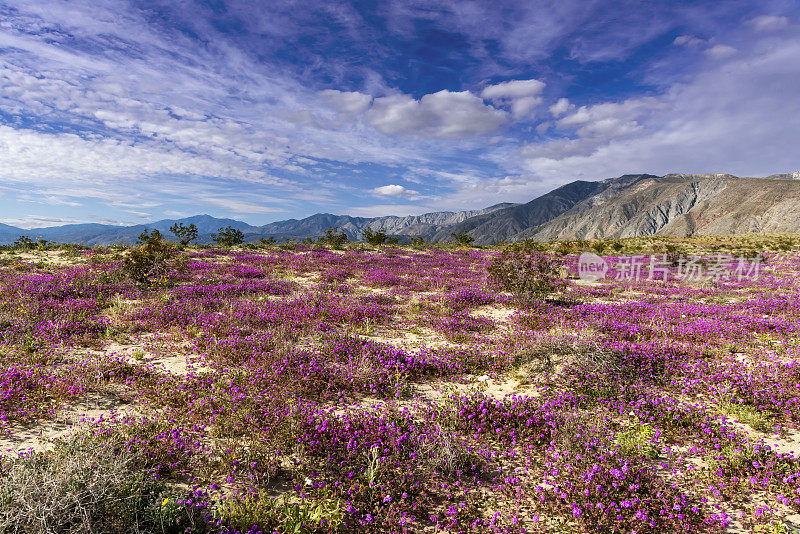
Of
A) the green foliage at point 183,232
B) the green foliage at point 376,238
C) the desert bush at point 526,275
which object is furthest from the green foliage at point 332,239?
the desert bush at point 526,275

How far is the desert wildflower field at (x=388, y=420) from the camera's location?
3906 mm

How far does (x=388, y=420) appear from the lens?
5.80 m

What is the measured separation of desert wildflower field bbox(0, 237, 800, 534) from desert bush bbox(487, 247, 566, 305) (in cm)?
256

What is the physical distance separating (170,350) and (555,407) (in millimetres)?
9256

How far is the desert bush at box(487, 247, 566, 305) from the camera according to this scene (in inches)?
579

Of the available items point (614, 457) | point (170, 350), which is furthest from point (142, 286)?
point (614, 457)

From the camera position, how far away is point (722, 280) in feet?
72.5
